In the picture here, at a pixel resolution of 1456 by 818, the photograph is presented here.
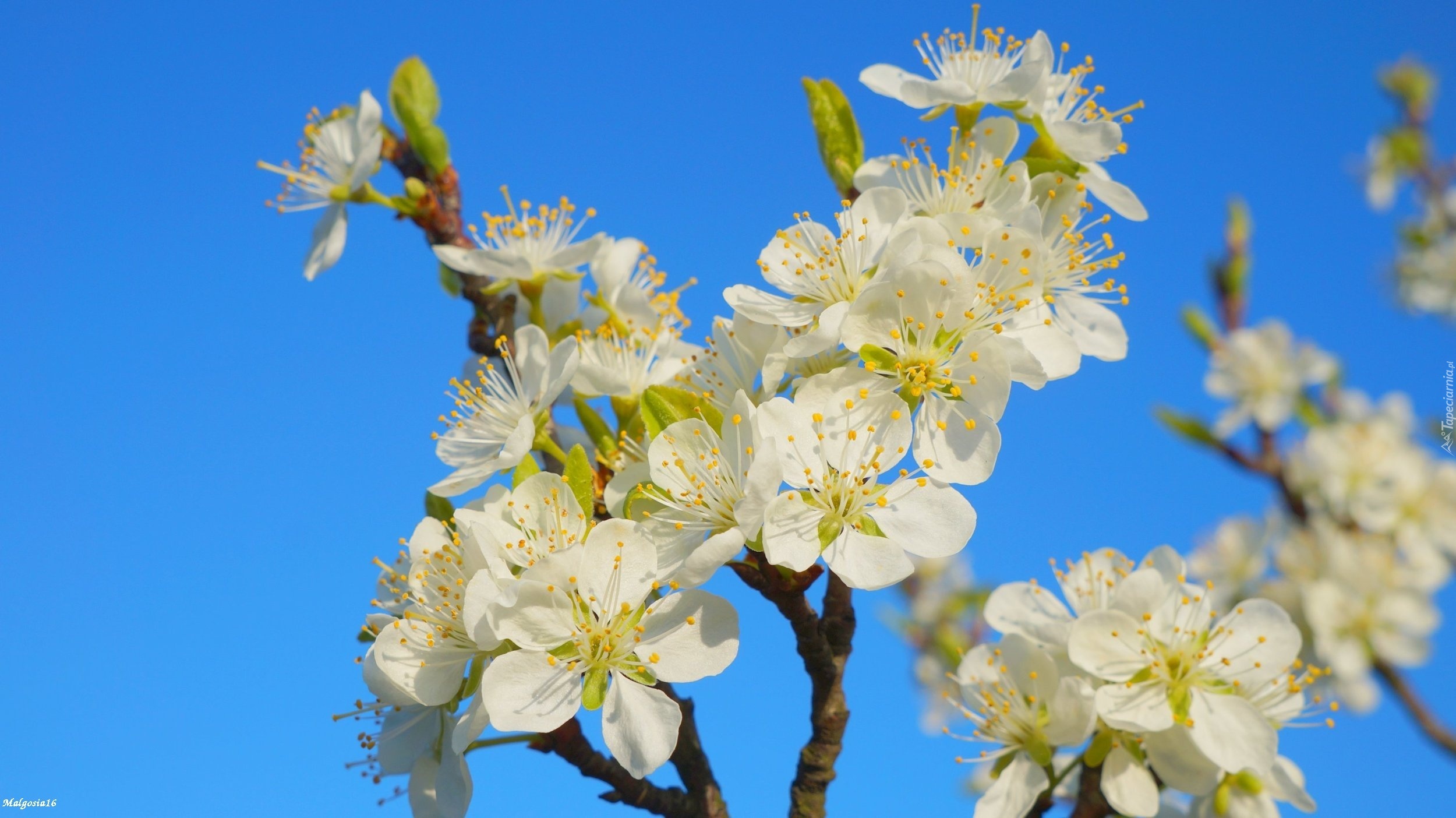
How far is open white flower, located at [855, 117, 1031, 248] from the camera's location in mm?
1850

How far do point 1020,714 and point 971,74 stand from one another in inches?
55.1

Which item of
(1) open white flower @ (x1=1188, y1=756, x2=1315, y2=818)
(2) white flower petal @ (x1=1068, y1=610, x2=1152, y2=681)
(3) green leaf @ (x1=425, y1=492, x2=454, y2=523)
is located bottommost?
(1) open white flower @ (x1=1188, y1=756, x2=1315, y2=818)

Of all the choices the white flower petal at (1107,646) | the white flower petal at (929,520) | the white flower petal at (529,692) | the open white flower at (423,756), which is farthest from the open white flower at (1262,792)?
the open white flower at (423,756)

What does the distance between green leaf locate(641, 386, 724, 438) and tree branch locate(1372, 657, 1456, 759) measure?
12.7ft

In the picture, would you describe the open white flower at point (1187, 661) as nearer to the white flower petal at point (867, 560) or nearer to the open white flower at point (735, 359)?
the white flower petal at point (867, 560)

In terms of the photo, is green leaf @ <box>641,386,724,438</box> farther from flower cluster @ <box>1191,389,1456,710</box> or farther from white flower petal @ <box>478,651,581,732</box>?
flower cluster @ <box>1191,389,1456,710</box>

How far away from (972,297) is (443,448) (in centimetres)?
114

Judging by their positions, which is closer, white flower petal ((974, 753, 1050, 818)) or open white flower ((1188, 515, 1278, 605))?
white flower petal ((974, 753, 1050, 818))

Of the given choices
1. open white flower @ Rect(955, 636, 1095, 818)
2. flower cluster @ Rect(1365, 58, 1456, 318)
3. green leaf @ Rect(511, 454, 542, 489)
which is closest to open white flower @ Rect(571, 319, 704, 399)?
green leaf @ Rect(511, 454, 542, 489)

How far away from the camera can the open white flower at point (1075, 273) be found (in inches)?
75.5

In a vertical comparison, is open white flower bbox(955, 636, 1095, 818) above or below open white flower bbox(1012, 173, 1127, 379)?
below

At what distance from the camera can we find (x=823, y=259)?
6.01ft

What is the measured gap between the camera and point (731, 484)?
5.28 ft

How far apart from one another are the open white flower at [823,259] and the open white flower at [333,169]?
132 cm
